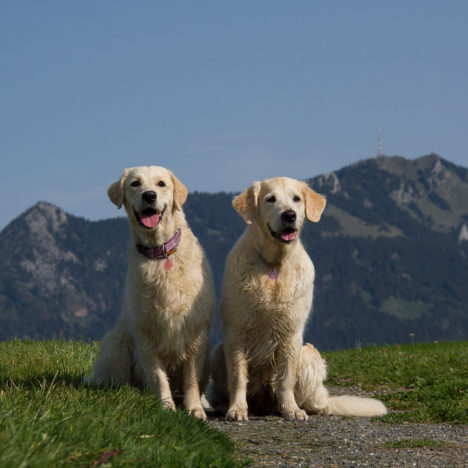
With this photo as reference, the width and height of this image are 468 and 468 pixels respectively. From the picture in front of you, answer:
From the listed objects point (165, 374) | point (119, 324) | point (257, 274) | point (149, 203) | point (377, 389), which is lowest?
point (377, 389)

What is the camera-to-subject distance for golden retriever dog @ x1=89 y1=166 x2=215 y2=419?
8312 mm

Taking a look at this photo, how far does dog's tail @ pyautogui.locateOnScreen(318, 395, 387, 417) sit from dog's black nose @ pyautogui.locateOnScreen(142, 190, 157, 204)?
343 cm

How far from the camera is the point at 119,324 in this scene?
29.7 ft

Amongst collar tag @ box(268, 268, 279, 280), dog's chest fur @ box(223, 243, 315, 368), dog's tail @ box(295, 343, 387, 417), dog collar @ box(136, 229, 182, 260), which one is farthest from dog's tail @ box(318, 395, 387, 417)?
dog collar @ box(136, 229, 182, 260)

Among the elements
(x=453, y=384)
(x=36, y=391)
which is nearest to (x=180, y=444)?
(x=36, y=391)

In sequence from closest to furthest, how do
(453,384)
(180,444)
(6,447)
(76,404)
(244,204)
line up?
1. (6,447)
2. (180,444)
3. (76,404)
4. (244,204)
5. (453,384)

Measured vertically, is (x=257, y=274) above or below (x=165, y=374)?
above

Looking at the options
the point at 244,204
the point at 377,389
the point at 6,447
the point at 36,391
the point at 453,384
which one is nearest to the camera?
the point at 6,447

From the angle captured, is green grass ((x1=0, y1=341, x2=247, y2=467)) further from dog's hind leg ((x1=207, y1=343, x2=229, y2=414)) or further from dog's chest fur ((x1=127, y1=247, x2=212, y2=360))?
dog's hind leg ((x1=207, y1=343, x2=229, y2=414))

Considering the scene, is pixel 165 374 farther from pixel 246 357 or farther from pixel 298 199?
pixel 298 199

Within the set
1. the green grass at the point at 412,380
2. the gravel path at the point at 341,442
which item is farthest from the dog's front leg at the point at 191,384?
the green grass at the point at 412,380

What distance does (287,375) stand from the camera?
875 cm

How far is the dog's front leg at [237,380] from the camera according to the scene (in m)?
8.55

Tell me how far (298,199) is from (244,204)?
2.09ft
